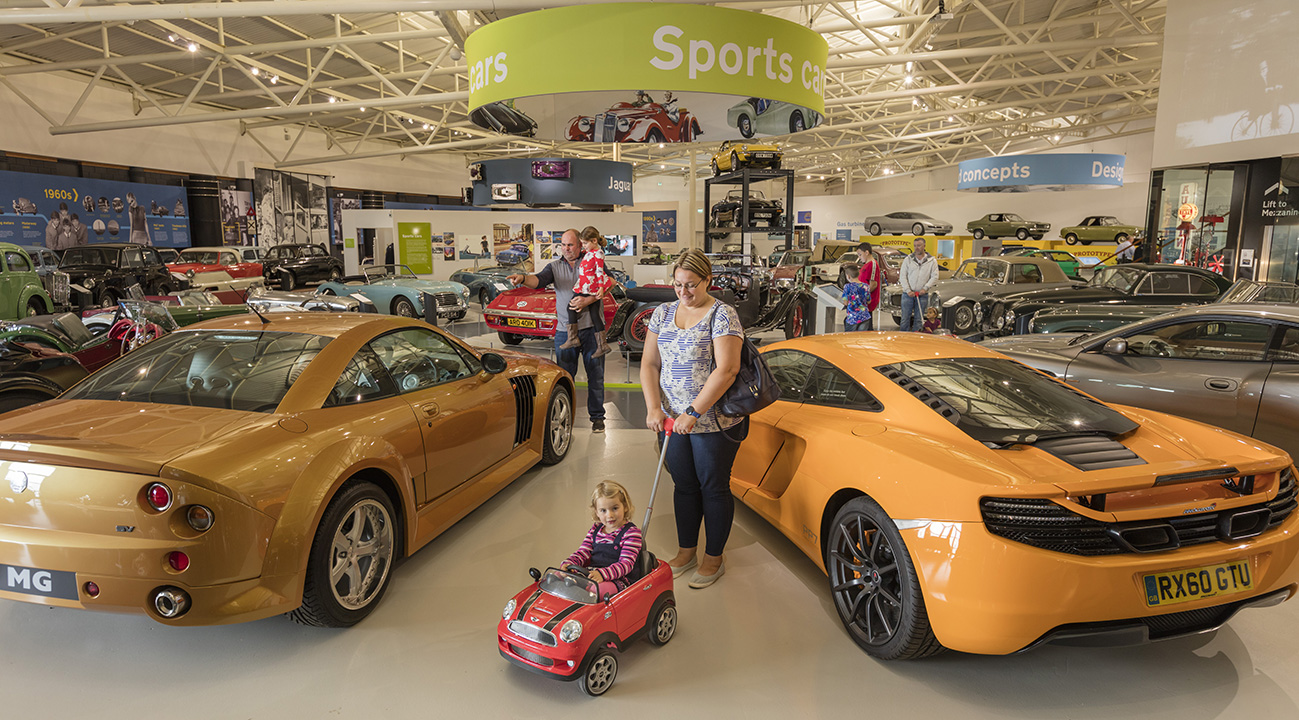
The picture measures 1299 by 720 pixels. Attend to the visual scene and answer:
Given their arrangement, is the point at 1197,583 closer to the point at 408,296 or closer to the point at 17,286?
the point at 408,296

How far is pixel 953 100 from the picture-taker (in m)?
24.3

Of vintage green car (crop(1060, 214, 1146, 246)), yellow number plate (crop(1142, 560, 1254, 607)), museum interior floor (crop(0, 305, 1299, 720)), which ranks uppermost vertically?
vintage green car (crop(1060, 214, 1146, 246))

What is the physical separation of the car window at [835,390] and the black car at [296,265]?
18.6 meters

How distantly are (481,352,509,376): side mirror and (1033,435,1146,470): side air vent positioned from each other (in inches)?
107

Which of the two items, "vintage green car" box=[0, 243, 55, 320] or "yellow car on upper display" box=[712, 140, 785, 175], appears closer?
"vintage green car" box=[0, 243, 55, 320]

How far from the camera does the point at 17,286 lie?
10.1 metres

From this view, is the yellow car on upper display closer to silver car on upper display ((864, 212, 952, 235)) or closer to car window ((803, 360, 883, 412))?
car window ((803, 360, 883, 412))

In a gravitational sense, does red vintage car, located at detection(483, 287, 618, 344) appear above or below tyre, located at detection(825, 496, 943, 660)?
above

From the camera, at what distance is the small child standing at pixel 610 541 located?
8.43ft

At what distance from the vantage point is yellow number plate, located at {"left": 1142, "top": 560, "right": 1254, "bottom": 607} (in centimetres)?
215

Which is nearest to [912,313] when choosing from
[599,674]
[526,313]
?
[526,313]

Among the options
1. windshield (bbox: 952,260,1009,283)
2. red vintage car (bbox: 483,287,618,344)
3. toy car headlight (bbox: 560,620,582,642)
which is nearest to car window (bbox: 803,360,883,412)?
toy car headlight (bbox: 560,620,582,642)

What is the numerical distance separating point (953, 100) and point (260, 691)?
27019 millimetres

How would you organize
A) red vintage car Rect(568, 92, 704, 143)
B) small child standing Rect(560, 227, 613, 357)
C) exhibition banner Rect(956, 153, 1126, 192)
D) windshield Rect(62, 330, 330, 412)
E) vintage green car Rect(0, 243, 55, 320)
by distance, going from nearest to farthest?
windshield Rect(62, 330, 330, 412), small child standing Rect(560, 227, 613, 357), red vintage car Rect(568, 92, 704, 143), vintage green car Rect(0, 243, 55, 320), exhibition banner Rect(956, 153, 1126, 192)
